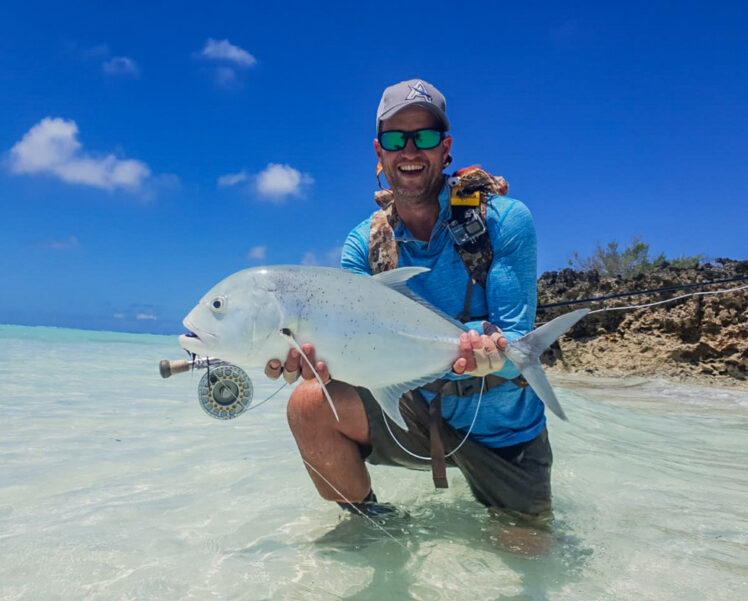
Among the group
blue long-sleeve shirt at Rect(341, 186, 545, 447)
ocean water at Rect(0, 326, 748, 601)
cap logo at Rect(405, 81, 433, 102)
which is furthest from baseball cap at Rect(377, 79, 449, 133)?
ocean water at Rect(0, 326, 748, 601)

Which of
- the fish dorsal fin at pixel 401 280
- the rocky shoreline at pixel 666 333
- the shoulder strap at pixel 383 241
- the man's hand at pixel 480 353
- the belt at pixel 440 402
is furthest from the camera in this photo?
the rocky shoreline at pixel 666 333

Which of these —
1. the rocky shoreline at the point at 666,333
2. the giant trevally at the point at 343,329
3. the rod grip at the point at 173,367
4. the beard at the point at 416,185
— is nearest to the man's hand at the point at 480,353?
the giant trevally at the point at 343,329

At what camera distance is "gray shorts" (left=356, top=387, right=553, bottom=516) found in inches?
96.6

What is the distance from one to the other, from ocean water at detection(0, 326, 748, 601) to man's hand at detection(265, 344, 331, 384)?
730 mm

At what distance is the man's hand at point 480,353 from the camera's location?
2.03m

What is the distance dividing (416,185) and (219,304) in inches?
45.4

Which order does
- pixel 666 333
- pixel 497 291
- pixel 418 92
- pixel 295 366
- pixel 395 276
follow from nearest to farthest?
pixel 295 366
pixel 395 276
pixel 497 291
pixel 418 92
pixel 666 333

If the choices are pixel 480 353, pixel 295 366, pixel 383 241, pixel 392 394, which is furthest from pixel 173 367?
pixel 480 353

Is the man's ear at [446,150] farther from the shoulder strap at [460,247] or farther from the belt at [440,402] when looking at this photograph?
the belt at [440,402]

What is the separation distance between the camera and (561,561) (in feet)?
7.06

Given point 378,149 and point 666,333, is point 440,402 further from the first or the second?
point 666,333

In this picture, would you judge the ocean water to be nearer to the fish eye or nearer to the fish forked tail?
the fish forked tail

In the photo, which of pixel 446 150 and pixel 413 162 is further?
pixel 446 150

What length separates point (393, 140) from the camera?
255cm
